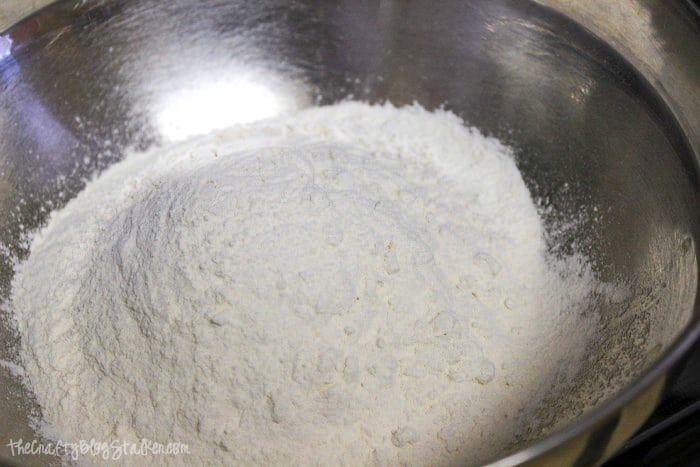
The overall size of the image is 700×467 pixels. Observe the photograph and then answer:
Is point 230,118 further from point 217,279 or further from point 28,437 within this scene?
point 28,437

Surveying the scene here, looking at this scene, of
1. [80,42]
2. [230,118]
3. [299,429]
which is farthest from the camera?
[230,118]

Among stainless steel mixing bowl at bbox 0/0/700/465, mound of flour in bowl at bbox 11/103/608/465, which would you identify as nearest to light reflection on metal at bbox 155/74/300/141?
stainless steel mixing bowl at bbox 0/0/700/465

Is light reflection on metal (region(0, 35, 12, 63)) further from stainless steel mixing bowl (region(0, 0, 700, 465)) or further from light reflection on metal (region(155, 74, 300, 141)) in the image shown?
light reflection on metal (region(155, 74, 300, 141))

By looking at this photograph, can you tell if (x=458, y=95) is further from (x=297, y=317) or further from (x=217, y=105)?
(x=297, y=317)

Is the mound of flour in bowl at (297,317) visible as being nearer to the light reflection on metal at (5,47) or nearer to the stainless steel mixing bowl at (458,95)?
the stainless steel mixing bowl at (458,95)

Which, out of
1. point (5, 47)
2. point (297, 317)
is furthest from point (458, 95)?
point (5, 47)

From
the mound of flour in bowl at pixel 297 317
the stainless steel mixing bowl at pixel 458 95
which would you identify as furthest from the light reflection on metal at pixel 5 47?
the mound of flour in bowl at pixel 297 317

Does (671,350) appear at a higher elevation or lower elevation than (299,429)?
higher

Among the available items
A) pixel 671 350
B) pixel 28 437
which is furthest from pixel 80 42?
pixel 671 350
